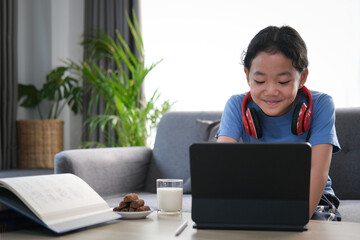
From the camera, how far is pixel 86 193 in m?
1.13

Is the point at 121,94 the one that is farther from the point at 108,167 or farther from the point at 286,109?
the point at 286,109

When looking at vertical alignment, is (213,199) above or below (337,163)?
above

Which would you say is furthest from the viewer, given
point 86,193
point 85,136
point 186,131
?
point 85,136

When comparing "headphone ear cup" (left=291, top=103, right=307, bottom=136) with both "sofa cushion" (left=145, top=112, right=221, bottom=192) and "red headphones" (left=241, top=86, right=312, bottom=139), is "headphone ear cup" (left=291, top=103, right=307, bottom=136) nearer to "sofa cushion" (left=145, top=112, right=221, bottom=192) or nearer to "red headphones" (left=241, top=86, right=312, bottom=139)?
"red headphones" (left=241, top=86, right=312, bottom=139)

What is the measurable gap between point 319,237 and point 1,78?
385 cm

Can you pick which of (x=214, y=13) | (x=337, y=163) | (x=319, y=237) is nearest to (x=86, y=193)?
(x=319, y=237)

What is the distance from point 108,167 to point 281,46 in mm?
1276

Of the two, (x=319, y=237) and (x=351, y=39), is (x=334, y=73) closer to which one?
(x=351, y=39)

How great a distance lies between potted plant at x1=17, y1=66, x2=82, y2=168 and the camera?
14.2 ft

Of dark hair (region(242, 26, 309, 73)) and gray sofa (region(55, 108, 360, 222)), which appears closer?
dark hair (region(242, 26, 309, 73))

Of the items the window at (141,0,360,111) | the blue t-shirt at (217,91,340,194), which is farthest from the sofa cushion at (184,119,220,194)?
the window at (141,0,360,111)

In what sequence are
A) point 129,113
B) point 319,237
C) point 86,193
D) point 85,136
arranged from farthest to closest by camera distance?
point 85,136
point 129,113
point 86,193
point 319,237

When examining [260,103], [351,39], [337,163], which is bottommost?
[337,163]

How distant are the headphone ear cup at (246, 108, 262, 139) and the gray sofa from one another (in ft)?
2.13
